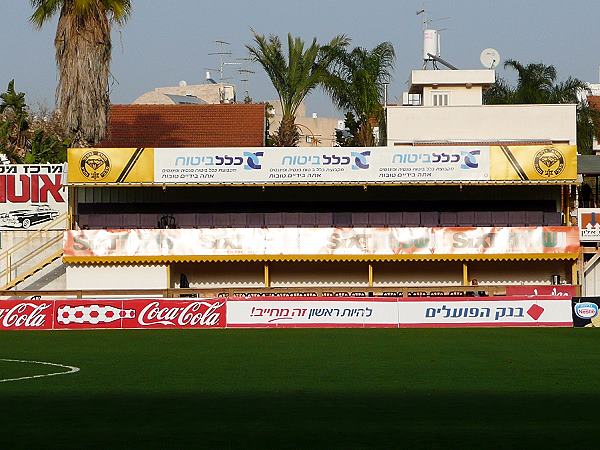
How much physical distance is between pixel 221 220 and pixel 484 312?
57.5ft

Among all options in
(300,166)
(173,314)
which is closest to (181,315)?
(173,314)

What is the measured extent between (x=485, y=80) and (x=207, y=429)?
2011 inches

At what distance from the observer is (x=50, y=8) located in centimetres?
5000

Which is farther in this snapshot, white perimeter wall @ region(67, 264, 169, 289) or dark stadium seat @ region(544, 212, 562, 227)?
dark stadium seat @ region(544, 212, 562, 227)

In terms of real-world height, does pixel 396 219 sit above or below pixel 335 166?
below

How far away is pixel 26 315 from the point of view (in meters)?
41.0

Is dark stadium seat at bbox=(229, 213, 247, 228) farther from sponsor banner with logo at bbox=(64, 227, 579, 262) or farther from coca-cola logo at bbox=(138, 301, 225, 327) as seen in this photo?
coca-cola logo at bbox=(138, 301, 225, 327)

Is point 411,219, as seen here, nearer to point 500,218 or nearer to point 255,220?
point 500,218

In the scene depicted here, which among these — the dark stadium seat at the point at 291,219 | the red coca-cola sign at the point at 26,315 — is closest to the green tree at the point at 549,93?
the dark stadium seat at the point at 291,219

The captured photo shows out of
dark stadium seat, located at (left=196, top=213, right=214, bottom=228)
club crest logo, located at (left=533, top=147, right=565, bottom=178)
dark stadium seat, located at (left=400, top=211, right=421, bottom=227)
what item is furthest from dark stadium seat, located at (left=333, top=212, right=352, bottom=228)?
club crest logo, located at (left=533, top=147, right=565, bottom=178)

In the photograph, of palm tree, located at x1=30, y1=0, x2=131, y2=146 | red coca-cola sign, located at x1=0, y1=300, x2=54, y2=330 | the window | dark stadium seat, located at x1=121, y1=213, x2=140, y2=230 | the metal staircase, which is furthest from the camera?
the window

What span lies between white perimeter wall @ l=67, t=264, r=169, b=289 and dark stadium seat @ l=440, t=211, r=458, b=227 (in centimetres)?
1199

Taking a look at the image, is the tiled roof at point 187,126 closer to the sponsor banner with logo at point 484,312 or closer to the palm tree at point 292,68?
the palm tree at point 292,68

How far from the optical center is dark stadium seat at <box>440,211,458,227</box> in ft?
177
